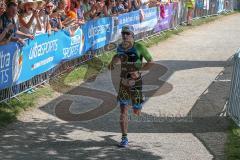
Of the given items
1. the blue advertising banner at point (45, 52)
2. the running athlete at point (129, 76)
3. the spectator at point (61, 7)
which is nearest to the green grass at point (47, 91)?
the blue advertising banner at point (45, 52)

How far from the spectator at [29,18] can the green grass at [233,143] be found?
4.90 meters

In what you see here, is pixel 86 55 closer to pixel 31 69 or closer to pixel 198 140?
pixel 31 69

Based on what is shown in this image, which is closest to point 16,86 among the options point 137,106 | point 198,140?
point 137,106

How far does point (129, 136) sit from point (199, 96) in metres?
3.62

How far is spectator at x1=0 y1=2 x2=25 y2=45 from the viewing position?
1059 centimetres

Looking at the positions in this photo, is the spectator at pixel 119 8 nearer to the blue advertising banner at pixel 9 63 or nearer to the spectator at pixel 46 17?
the spectator at pixel 46 17

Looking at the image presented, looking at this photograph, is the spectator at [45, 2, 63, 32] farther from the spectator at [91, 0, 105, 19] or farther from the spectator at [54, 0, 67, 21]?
the spectator at [91, 0, 105, 19]

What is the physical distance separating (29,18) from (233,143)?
570 cm

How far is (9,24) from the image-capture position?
10703mm

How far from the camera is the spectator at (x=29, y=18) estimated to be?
11.6 m

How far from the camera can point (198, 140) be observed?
897 centimetres

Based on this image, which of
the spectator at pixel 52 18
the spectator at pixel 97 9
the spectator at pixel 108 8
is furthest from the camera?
the spectator at pixel 108 8

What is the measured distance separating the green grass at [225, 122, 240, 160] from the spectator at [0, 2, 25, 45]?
4.58 meters

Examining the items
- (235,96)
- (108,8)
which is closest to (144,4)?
(108,8)
